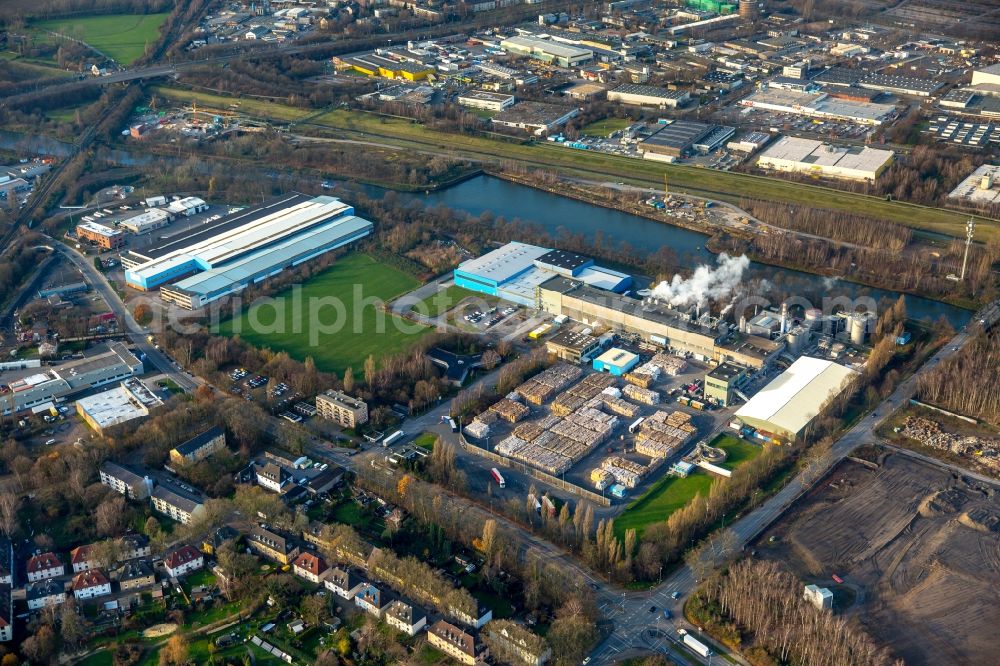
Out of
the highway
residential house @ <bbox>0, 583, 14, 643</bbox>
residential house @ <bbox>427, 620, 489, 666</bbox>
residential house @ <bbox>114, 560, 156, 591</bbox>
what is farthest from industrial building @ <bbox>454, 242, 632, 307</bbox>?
residential house @ <bbox>0, 583, 14, 643</bbox>

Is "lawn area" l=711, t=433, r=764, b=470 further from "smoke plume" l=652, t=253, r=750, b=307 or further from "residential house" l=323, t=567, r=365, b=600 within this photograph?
"residential house" l=323, t=567, r=365, b=600

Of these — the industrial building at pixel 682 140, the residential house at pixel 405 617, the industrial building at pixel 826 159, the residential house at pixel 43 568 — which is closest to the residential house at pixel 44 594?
the residential house at pixel 43 568

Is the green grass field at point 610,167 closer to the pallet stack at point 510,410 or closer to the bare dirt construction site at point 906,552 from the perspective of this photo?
the bare dirt construction site at point 906,552

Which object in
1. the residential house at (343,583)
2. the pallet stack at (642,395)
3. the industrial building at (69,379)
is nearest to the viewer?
the residential house at (343,583)

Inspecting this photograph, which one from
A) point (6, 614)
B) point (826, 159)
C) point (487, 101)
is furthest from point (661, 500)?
point (487, 101)

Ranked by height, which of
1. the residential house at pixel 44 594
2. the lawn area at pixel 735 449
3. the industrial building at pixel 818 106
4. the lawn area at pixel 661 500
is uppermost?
the industrial building at pixel 818 106

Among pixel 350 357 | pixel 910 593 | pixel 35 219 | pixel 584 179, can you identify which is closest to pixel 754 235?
pixel 584 179
